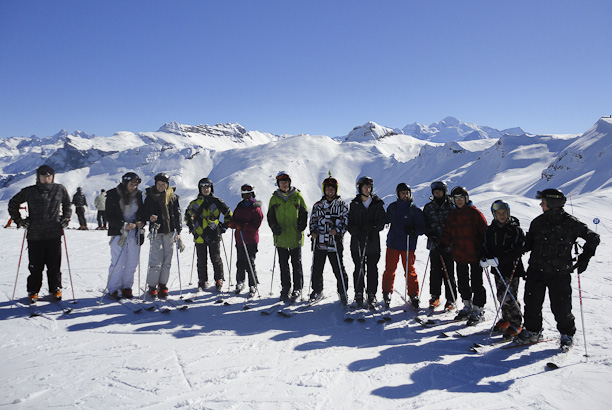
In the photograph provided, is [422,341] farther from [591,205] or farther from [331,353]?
[591,205]

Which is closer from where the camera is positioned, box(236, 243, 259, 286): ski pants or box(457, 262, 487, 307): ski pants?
box(457, 262, 487, 307): ski pants

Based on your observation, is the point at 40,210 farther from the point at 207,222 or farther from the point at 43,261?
the point at 207,222

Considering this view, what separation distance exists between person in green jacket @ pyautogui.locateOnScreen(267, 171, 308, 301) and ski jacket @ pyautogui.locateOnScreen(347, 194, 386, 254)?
92cm

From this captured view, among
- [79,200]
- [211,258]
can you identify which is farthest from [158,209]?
[79,200]

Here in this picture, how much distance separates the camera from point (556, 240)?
4.12 metres

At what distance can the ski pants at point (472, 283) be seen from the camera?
16.6ft

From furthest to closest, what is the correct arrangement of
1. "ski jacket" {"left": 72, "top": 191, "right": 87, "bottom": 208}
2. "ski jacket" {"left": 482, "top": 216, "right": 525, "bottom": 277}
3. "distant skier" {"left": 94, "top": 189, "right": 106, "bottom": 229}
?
"ski jacket" {"left": 72, "top": 191, "right": 87, "bottom": 208} < "distant skier" {"left": 94, "top": 189, "right": 106, "bottom": 229} < "ski jacket" {"left": 482, "top": 216, "right": 525, "bottom": 277}

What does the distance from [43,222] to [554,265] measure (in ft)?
26.0

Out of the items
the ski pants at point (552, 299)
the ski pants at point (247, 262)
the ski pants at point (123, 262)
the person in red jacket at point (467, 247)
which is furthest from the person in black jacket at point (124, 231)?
the ski pants at point (552, 299)

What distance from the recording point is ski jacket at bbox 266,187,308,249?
6176 millimetres

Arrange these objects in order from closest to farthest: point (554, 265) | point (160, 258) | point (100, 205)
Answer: point (554, 265)
point (160, 258)
point (100, 205)

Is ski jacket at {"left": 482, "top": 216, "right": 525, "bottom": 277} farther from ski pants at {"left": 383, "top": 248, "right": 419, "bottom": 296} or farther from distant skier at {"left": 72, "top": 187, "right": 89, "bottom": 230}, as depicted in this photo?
distant skier at {"left": 72, "top": 187, "right": 89, "bottom": 230}

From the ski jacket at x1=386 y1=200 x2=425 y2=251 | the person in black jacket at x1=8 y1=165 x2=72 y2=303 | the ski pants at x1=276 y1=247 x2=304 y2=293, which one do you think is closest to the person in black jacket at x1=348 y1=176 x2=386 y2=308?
the ski jacket at x1=386 y1=200 x2=425 y2=251

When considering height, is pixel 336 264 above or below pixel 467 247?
below
